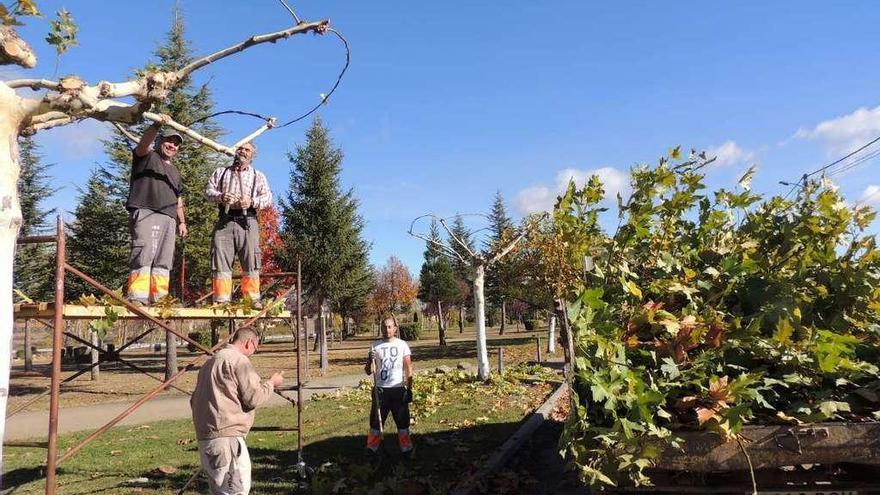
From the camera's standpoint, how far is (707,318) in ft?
12.8

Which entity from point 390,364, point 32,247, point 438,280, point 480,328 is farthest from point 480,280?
point 438,280

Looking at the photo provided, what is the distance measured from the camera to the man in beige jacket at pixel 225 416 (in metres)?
4.65

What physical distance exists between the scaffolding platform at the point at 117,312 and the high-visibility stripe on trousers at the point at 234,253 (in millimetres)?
332

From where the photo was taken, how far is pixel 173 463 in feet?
24.7

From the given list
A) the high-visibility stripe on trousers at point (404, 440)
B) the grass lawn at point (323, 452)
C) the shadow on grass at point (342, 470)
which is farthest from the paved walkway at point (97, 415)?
the high-visibility stripe on trousers at point (404, 440)

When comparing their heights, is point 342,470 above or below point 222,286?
below

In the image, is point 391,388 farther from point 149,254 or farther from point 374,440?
point 149,254

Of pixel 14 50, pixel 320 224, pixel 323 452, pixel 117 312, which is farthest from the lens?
pixel 320 224

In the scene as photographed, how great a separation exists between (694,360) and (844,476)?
38.1 inches

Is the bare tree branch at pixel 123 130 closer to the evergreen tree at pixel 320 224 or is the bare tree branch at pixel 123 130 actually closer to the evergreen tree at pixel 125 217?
the evergreen tree at pixel 125 217

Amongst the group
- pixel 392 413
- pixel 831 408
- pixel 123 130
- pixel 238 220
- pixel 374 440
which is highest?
pixel 123 130

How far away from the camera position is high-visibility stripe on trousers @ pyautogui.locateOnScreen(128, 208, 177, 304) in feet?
18.6

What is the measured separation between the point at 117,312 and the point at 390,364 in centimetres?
329

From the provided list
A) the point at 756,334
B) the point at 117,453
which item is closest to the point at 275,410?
the point at 117,453
